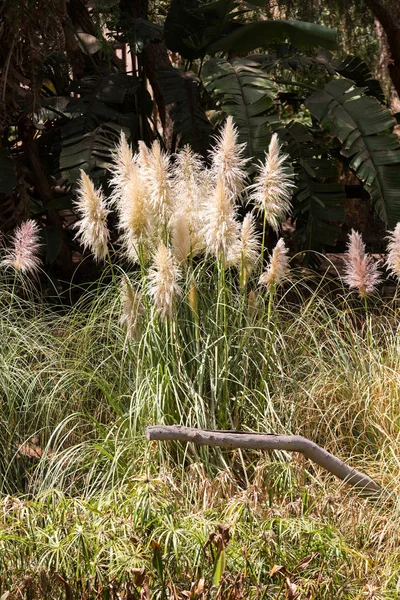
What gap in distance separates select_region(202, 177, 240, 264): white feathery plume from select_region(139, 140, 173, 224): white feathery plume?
8.6 inches

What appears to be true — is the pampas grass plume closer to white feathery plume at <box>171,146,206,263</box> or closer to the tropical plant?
white feathery plume at <box>171,146,206,263</box>

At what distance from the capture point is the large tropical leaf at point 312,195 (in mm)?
9359

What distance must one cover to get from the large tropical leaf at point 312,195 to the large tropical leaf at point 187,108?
2.51ft

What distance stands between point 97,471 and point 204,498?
Result: 0.85 meters

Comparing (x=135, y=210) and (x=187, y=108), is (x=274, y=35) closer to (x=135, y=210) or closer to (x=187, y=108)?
(x=187, y=108)

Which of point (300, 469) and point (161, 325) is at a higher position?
point (161, 325)

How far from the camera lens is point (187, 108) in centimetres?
943

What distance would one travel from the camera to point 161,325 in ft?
17.7

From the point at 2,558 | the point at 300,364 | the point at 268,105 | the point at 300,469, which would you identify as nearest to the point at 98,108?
the point at 268,105

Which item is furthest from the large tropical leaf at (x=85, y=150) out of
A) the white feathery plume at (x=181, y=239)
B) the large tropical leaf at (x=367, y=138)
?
the white feathery plume at (x=181, y=239)

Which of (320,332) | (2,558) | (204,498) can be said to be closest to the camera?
(2,558)

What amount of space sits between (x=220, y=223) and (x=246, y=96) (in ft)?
13.7

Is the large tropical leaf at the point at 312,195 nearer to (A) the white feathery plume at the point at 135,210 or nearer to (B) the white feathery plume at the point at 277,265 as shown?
(B) the white feathery plume at the point at 277,265

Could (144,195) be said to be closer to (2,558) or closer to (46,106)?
(2,558)
